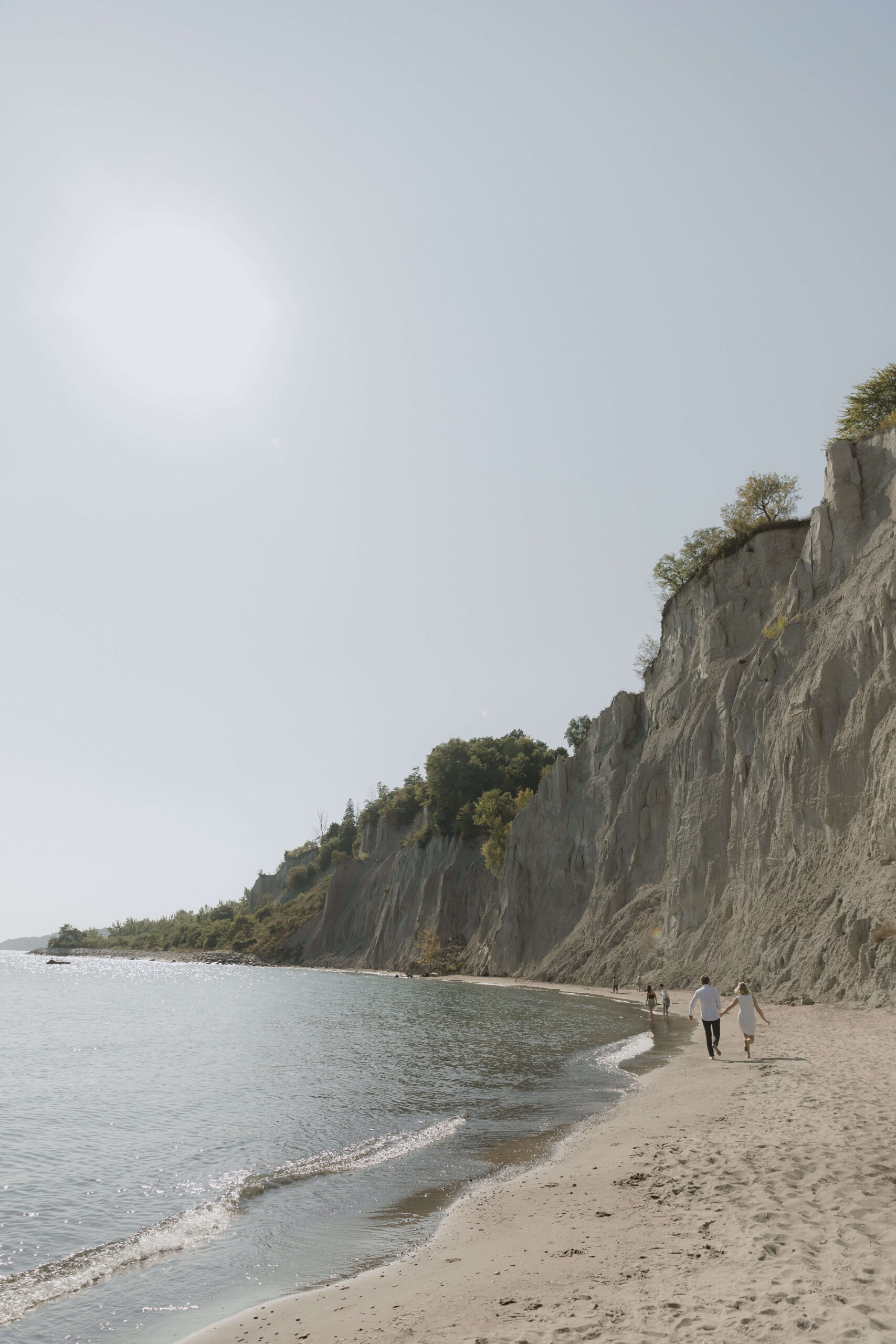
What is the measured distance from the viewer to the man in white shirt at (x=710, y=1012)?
722 inches

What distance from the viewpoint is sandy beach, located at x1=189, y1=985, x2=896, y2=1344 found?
221 inches

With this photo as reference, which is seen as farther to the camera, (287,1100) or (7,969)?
(7,969)

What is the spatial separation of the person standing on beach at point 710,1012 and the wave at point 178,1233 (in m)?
7.06

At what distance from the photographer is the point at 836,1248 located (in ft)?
20.8

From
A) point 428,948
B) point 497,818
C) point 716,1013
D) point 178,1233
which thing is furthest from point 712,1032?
point 428,948

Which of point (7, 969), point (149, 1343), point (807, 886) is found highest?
point (807, 886)

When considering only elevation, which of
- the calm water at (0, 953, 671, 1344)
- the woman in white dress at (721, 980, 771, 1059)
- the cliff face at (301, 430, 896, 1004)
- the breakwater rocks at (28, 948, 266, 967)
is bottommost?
the breakwater rocks at (28, 948, 266, 967)

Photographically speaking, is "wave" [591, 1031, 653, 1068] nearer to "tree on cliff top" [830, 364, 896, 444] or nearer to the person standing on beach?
the person standing on beach

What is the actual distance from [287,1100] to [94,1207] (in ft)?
25.1

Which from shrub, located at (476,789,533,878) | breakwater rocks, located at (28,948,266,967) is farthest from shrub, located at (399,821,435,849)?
breakwater rocks, located at (28,948,266,967)

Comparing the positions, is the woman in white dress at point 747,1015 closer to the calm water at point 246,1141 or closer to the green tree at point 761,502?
the calm water at point 246,1141

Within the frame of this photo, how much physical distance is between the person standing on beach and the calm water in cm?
229

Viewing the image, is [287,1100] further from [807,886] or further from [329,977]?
[329,977]

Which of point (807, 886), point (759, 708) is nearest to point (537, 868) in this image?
point (759, 708)
